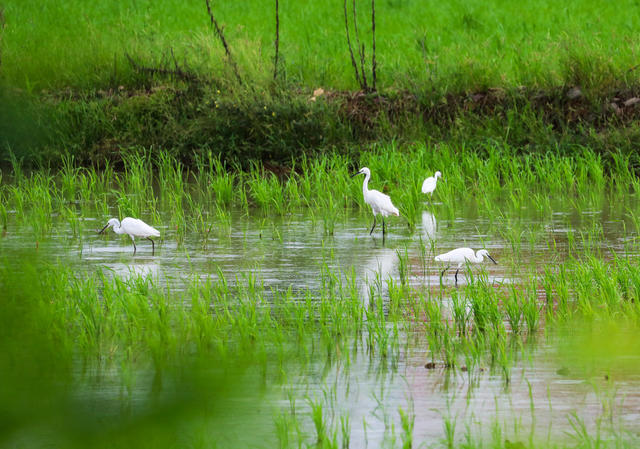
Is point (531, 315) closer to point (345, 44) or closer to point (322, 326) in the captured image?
point (322, 326)

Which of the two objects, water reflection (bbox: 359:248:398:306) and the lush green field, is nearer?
water reflection (bbox: 359:248:398:306)

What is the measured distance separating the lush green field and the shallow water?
12.5ft

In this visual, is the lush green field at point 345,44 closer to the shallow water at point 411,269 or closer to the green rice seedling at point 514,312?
the shallow water at point 411,269

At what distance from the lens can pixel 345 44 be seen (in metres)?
22.7

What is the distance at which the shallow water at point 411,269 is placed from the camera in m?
4.90

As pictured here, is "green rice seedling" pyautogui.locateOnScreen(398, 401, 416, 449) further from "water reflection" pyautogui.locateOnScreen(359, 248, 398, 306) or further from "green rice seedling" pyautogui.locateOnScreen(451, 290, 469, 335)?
"water reflection" pyautogui.locateOnScreen(359, 248, 398, 306)

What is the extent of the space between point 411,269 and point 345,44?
14.4 metres

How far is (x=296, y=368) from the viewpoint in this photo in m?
5.75

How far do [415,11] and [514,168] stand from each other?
46.9 ft

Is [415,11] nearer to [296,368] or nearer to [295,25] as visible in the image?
[295,25]

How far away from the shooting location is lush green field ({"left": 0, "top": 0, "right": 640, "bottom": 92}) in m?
17.4

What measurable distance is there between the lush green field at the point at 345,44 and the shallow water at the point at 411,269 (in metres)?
3.81

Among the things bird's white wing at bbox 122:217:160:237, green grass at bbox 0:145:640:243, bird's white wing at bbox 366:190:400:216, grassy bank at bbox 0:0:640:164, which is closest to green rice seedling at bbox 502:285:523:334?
green grass at bbox 0:145:640:243

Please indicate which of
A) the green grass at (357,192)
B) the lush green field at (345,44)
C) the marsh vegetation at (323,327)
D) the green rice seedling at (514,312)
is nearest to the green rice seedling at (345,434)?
the marsh vegetation at (323,327)
